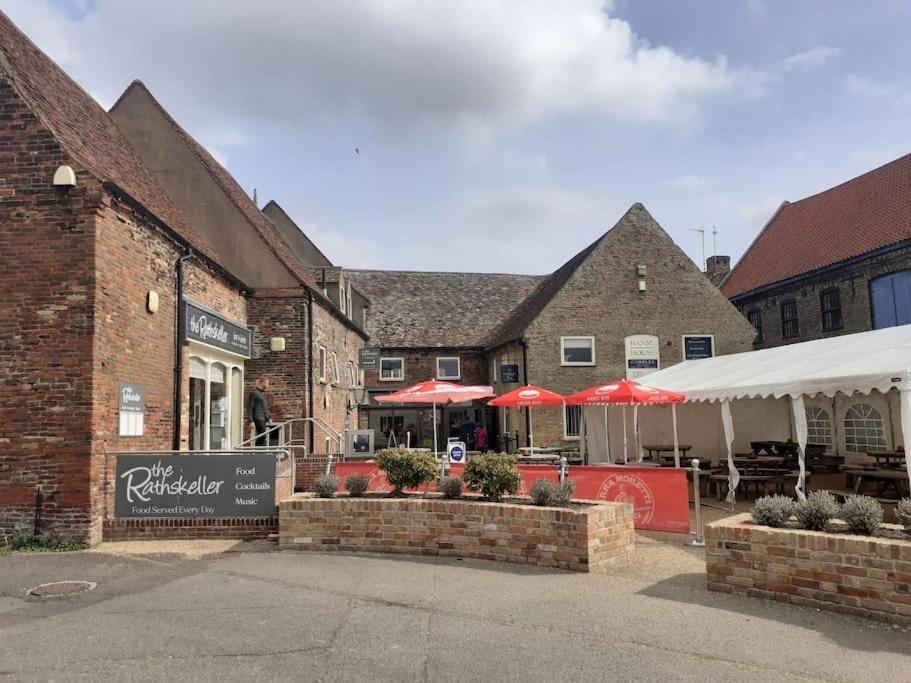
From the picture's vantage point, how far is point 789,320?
2930 centimetres

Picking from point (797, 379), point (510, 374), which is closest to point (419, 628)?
point (797, 379)

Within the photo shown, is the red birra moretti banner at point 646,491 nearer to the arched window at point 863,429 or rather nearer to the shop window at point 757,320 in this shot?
the arched window at point 863,429

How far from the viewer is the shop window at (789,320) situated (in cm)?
2889

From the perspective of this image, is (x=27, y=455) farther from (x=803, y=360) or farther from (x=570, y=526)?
(x=803, y=360)

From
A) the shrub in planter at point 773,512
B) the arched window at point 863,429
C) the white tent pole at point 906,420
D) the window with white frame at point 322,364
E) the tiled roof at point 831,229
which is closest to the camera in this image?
the shrub in planter at point 773,512

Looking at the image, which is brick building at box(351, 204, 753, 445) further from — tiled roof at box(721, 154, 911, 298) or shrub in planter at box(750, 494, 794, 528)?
shrub in planter at box(750, 494, 794, 528)

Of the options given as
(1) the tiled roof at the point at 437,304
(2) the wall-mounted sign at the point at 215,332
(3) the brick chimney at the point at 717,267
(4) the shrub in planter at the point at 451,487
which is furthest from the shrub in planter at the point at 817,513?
(3) the brick chimney at the point at 717,267

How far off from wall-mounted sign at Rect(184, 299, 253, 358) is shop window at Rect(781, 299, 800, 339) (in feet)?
73.9

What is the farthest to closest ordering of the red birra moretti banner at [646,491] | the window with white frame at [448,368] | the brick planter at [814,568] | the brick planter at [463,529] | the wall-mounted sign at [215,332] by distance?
the window with white frame at [448,368], the wall-mounted sign at [215,332], the red birra moretti banner at [646,491], the brick planter at [463,529], the brick planter at [814,568]

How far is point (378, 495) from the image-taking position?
377 inches

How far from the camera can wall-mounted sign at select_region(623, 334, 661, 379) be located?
26.4 meters

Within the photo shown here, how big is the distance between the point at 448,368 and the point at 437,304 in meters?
4.28

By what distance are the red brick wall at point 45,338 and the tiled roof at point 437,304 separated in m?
23.5

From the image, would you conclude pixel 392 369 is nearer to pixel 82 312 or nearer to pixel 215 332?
pixel 215 332
